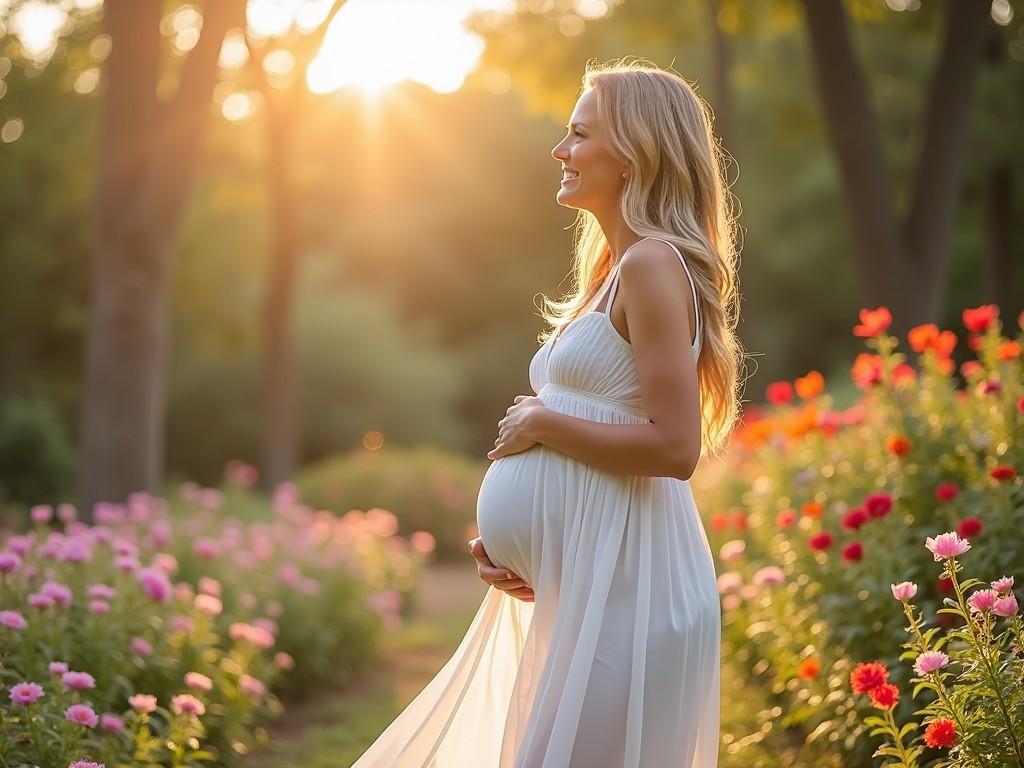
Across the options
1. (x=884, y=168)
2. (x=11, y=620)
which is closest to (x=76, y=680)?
(x=11, y=620)

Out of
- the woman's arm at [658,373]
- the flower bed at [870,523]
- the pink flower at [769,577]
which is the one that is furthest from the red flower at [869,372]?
the woman's arm at [658,373]

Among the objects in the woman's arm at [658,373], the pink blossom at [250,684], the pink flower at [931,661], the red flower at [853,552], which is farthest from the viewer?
the pink blossom at [250,684]

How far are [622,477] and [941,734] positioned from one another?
0.98m

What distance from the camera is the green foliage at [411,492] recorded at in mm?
14352

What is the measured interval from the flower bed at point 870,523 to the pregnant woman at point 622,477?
147 cm

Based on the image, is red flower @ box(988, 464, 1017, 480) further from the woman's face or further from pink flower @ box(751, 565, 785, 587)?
the woman's face

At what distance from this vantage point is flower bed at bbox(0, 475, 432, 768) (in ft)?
11.7

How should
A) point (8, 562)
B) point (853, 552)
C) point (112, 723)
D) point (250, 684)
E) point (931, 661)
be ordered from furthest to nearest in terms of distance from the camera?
1. point (250, 684)
2. point (853, 552)
3. point (8, 562)
4. point (112, 723)
5. point (931, 661)

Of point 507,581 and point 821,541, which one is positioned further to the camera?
point 821,541

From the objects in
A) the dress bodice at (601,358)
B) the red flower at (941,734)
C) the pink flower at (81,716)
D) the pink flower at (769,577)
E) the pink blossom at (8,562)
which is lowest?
the pink flower at (81,716)

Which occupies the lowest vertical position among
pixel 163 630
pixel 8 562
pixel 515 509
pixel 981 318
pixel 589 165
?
pixel 163 630

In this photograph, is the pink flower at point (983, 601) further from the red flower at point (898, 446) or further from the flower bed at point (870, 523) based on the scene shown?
the red flower at point (898, 446)

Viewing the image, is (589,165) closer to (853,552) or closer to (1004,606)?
(1004,606)

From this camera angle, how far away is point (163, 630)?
181 inches
